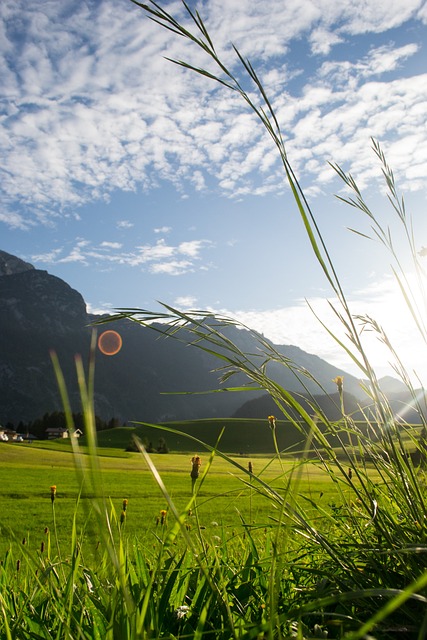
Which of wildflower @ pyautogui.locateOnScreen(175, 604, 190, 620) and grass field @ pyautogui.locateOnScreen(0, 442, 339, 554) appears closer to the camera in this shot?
wildflower @ pyautogui.locateOnScreen(175, 604, 190, 620)

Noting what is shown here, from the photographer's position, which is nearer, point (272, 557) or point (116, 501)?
point (272, 557)

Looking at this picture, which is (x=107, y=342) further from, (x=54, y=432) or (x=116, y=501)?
(x=54, y=432)

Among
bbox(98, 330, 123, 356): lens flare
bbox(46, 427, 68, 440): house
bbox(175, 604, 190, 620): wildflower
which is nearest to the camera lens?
bbox(175, 604, 190, 620): wildflower

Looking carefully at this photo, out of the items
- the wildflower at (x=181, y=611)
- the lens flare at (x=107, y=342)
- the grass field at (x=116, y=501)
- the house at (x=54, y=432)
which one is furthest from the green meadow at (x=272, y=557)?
the house at (x=54, y=432)

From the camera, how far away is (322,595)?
1.00m

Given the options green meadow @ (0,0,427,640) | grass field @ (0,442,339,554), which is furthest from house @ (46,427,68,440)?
green meadow @ (0,0,427,640)

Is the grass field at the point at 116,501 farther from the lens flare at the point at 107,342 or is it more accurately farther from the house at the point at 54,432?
the house at the point at 54,432

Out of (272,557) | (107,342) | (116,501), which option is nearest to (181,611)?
(272,557)

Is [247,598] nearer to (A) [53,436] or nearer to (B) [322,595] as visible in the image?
(B) [322,595]

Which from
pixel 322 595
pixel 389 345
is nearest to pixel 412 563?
pixel 322 595

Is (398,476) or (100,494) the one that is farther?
(398,476)

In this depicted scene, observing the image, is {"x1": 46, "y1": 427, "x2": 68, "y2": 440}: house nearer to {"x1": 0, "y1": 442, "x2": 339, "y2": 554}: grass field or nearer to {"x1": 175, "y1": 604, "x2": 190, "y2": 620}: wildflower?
{"x1": 0, "y1": 442, "x2": 339, "y2": 554}: grass field

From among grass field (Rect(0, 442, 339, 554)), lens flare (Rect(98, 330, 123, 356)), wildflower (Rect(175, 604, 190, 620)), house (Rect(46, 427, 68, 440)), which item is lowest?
house (Rect(46, 427, 68, 440))

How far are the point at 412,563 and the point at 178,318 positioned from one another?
0.74 metres
